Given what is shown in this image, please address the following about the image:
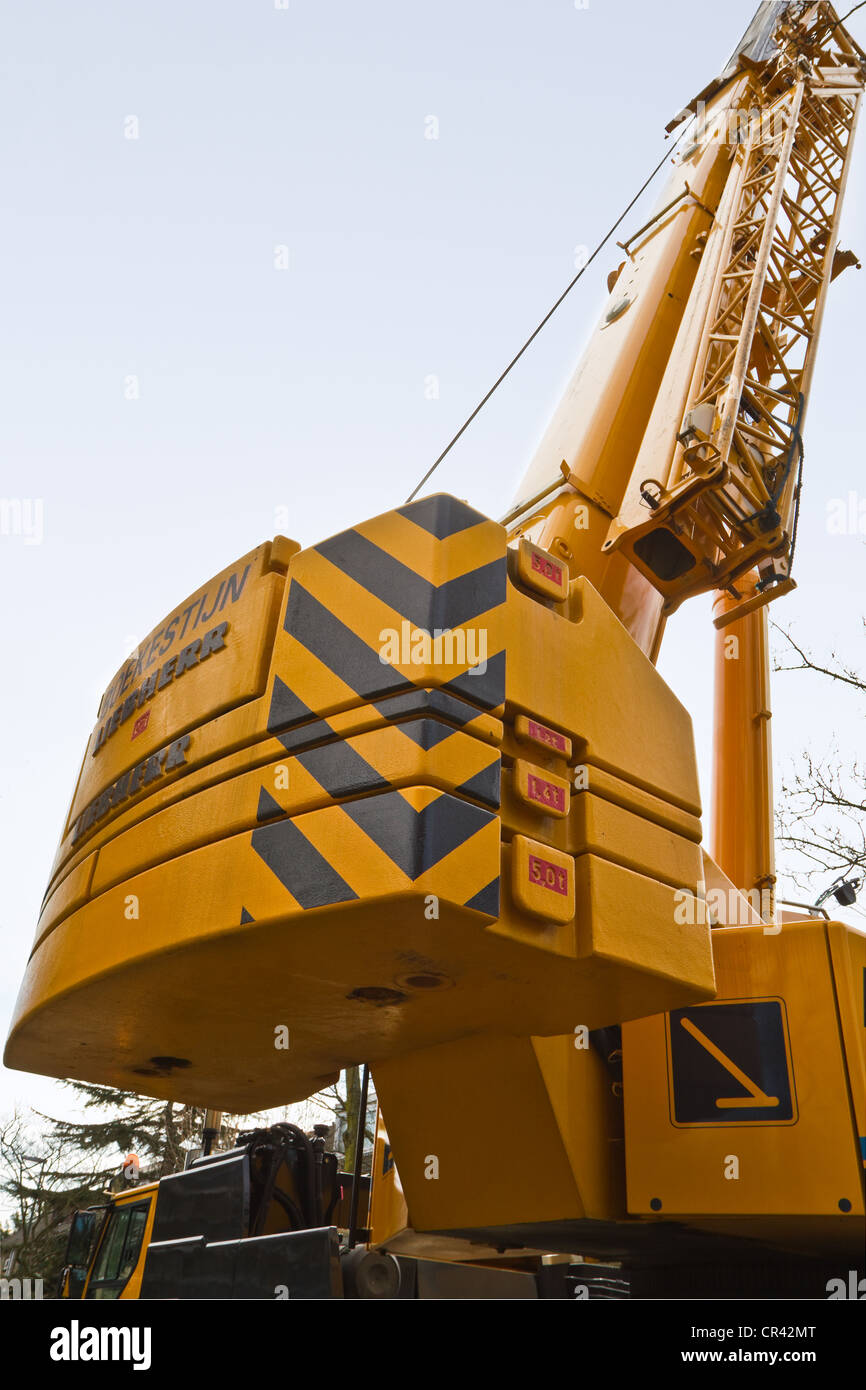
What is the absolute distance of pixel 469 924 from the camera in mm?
3158

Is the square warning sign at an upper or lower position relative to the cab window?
upper

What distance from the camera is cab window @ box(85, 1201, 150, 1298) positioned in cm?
586

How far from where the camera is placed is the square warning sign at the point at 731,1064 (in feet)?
13.2

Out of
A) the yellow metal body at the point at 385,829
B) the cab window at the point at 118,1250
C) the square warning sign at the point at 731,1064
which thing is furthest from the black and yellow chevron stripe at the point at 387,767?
the cab window at the point at 118,1250

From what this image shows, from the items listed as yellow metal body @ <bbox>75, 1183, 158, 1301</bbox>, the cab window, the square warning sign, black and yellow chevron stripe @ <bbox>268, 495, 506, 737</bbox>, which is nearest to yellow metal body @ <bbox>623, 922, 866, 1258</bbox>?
the square warning sign

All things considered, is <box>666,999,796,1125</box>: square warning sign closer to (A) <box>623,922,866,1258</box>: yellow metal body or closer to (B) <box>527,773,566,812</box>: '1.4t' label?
(A) <box>623,922,866,1258</box>: yellow metal body

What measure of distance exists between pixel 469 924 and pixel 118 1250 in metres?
4.16

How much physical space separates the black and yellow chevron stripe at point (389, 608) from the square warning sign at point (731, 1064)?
167cm

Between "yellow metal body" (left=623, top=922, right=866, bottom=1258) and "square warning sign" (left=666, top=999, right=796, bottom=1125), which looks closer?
"yellow metal body" (left=623, top=922, right=866, bottom=1258)

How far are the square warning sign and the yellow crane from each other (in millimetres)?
11

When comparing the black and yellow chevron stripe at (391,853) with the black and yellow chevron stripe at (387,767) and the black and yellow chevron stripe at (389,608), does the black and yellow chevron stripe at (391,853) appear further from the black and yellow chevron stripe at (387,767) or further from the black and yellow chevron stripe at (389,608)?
the black and yellow chevron stripe at (389,608)

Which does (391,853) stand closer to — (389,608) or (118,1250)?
(389,608)

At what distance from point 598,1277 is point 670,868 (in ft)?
10.2

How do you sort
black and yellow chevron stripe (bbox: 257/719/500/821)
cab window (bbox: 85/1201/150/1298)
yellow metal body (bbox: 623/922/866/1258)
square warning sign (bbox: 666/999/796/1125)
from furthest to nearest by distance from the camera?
1. cab window (bbox: 85/1201/150/1298)
2. square warning sign (bbox: 666/999/796/1125)
3. yellow metal body (bbox: 623/922/866/1258)
4. black and yellow chevron stripe (bbox: 257/719/500/821)
